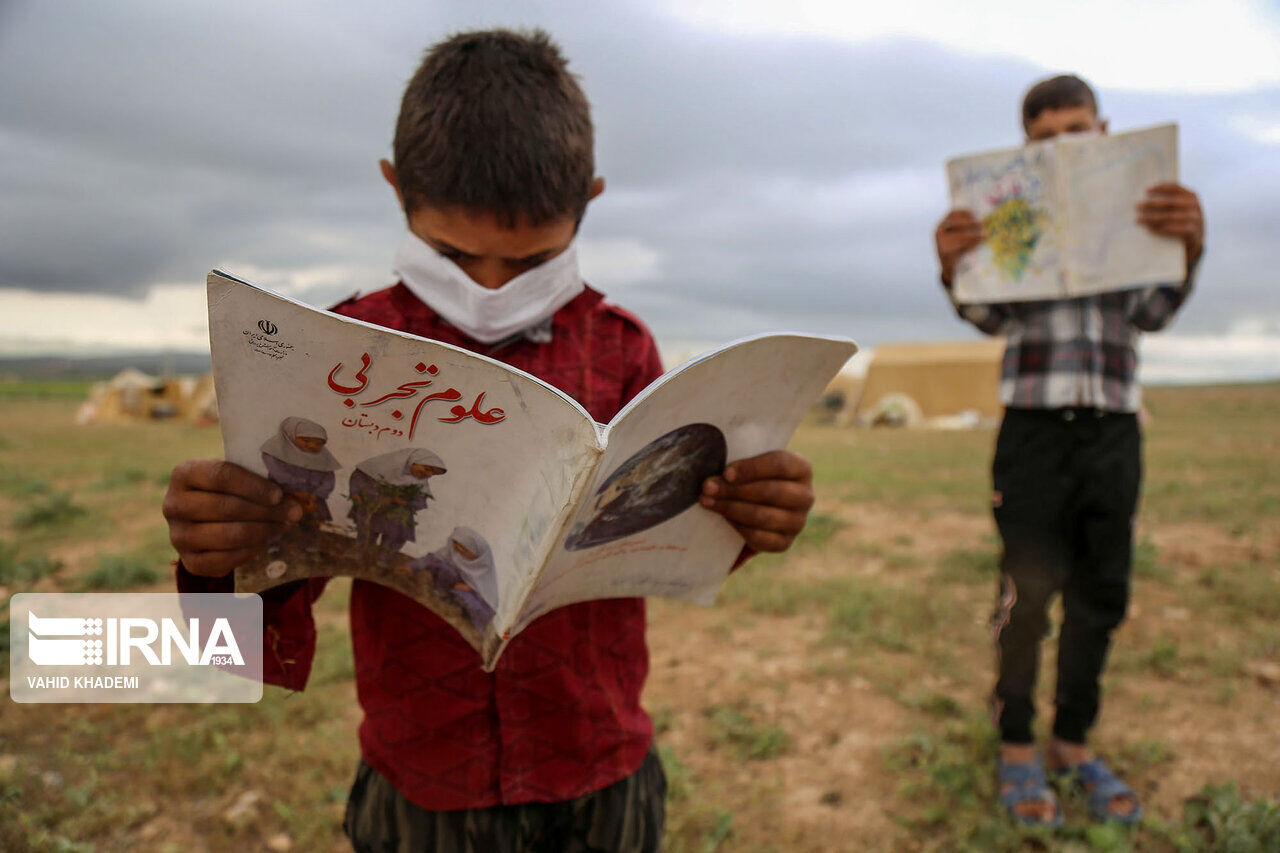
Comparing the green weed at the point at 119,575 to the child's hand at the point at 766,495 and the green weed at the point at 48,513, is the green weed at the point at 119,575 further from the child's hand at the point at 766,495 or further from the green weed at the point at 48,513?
the child's hand at the point at 766,495

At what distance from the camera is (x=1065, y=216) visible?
1.94m

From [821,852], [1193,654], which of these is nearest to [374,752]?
[821,852]

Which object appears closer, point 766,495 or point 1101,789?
point 766,495

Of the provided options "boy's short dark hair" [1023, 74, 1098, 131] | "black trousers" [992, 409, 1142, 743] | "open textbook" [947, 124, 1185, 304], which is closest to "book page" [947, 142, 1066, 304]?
"open textbook" [947, 124, 1185, 304]

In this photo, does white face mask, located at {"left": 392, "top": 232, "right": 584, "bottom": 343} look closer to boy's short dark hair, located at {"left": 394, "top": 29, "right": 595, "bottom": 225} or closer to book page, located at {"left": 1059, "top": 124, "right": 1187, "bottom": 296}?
boy's short dark hair, located at {"left": 394, "top": 29, "right": 595, "bottom": 225}

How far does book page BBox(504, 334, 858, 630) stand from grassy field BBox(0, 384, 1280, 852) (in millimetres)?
1305

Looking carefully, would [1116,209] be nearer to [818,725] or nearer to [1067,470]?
[1067,470]

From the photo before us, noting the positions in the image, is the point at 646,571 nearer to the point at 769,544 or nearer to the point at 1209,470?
the point at 769,544

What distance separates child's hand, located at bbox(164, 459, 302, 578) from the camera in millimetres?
739

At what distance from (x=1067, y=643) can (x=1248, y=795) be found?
0.65 meters

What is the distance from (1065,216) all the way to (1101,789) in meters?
1.55

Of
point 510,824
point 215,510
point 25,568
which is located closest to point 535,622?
point 510,824

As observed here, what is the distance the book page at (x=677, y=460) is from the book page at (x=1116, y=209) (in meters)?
1.41

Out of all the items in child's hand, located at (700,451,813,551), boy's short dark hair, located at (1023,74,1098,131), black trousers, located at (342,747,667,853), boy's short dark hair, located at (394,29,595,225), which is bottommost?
black trousers, located at (342,747,667,853)
